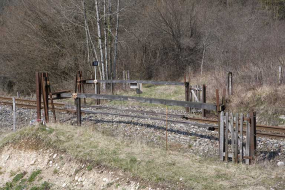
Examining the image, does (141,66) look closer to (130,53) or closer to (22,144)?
(130,53)

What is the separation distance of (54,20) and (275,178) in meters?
25.1

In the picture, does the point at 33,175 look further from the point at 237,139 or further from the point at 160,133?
the point at 237,139

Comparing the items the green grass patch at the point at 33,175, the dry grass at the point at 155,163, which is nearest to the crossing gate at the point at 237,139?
the dry grass at the point at 155,163

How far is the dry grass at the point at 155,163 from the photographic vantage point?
17.9ft

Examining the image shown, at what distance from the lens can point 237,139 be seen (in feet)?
23.3

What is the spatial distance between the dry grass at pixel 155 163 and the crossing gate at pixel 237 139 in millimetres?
437

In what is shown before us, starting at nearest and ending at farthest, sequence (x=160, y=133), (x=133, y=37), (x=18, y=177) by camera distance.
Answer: (x=18, y=177)
(x=160, y=133)
(x=133, y=37)

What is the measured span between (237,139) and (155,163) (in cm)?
209

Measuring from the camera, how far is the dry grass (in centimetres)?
545

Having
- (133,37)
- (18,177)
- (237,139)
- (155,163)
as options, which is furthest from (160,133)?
(133,37)

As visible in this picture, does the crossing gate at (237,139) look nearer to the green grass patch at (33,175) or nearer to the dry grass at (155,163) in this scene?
the dry grass at (155,163)

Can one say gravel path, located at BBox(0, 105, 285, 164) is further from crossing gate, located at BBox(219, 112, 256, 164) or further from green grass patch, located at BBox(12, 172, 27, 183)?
green grass patch, located at BBox(12, 172, 27, 183)

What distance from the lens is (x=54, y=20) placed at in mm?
27078

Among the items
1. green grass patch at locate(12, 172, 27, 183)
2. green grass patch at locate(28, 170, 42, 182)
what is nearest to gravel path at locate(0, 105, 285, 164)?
green grass patch at locate(12, 172, 27, 183)
